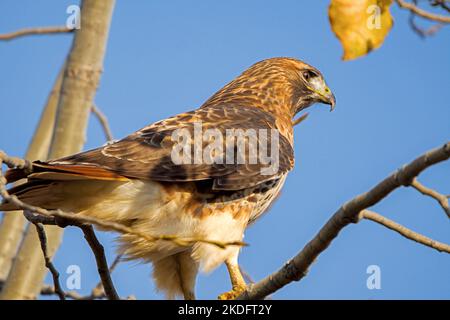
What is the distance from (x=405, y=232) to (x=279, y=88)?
296 centimetres

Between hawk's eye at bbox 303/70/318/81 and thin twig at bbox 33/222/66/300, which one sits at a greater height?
hawk's eye at bbox 303/70/318/81

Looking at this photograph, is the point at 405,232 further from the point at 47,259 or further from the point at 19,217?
the point at 19,217

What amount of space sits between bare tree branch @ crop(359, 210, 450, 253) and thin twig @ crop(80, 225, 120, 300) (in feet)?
4.82

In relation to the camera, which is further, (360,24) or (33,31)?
(33,31)

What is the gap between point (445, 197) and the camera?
3.47 meters

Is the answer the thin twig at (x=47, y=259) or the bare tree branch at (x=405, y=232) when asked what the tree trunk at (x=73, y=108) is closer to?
the thin twig at (x=47, y=259)

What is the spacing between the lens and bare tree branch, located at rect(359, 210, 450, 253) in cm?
357

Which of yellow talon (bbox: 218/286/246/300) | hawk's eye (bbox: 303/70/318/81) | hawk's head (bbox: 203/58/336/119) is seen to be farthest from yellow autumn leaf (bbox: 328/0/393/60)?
hawk's eye (bbox: 303/70/318/81)

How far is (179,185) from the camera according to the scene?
191 inches

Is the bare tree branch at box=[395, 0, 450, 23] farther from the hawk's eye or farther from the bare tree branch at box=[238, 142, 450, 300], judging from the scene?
the hawk's eye

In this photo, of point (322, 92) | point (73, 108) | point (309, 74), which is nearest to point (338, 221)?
point (73, 108)

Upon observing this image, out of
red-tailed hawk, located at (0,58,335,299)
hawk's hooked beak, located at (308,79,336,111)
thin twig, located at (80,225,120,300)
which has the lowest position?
thin twig, located at (80,225,120,300)
